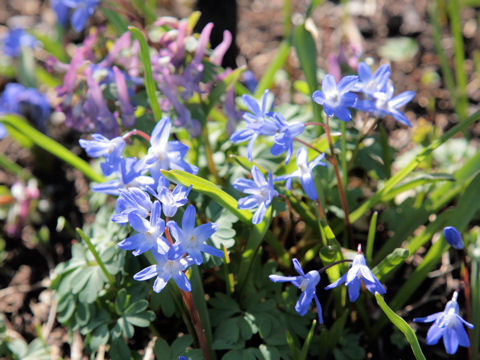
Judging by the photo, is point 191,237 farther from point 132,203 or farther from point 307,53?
point 307,53

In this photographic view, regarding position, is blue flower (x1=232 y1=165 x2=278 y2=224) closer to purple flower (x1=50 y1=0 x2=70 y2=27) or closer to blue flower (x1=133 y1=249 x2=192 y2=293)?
blue flower (x1=133 y1=249 x2=192 y2=293)

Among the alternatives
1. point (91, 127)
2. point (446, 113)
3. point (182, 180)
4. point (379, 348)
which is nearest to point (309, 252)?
point (379, 348)

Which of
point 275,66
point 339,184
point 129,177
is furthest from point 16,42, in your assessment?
point 339,184

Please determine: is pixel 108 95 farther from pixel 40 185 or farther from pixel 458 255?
pixel 458 255

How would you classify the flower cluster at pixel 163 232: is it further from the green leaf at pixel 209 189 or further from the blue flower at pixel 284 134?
the blue flower at pixel 284 134

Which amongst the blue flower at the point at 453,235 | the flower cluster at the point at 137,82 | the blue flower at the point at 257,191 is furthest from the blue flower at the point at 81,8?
the blue flower at the point at 453,235

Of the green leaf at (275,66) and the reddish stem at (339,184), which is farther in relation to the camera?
the green leaf at (275,66)
